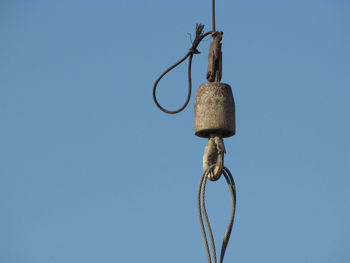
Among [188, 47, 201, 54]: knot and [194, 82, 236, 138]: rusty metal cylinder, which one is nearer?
[194, 82, 236, 138]: rusty metal cylinder

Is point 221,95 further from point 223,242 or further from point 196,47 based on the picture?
point 223,242

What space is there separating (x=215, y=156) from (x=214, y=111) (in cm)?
44

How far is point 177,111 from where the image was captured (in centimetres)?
909

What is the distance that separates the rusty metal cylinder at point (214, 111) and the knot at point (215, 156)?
0.12 m

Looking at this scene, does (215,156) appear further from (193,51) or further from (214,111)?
(193,51)

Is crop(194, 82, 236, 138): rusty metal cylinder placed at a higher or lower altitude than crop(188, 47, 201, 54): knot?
→ lower

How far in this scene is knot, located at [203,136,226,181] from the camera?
27.8 feet

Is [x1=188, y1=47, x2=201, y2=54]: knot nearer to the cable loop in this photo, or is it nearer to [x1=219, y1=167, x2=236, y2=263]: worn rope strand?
the cable loop

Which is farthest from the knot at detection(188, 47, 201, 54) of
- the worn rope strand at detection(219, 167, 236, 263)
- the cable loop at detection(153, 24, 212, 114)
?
the worn rope strand at detection(219, 167, 236, 263)

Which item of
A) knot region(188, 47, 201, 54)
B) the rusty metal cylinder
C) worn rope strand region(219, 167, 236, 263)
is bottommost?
worn rope strand region(219, 167, 236, 263)

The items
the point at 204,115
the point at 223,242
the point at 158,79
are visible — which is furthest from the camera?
the point at 158,79

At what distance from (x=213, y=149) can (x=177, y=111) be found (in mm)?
657

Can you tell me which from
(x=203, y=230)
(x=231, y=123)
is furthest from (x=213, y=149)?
(x=203, y=230)

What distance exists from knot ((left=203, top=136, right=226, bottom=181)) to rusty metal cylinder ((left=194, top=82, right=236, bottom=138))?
0.40 ft
